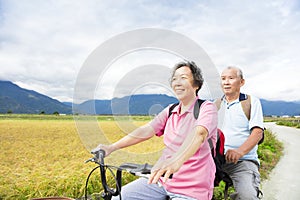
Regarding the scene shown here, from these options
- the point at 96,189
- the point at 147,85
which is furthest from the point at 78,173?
the point at 147,85

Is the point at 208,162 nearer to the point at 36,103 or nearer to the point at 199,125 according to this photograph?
the point at 199,125

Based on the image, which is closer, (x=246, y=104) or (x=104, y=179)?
(x=104, y=179)

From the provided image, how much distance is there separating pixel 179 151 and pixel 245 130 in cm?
128

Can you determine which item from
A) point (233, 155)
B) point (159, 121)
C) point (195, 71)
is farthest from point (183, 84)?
point (233, 155)

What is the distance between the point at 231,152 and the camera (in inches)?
108

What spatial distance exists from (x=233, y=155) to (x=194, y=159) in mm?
882

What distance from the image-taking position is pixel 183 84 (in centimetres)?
202

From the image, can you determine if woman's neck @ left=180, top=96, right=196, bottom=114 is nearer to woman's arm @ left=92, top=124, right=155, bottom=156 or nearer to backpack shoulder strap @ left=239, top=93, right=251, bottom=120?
woman's arm @ left=92, top=124, right=155, bottom=156

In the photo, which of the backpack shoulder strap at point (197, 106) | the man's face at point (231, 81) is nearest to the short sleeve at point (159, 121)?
the backpack shoulder strap at point (197, 106)

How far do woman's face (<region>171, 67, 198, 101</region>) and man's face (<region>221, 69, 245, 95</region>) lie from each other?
1032 millimetres

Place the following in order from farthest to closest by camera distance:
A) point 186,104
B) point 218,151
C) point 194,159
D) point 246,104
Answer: point 246,104, point 218,151, point 186,104, point 194,159

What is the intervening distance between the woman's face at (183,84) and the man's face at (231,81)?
103cm

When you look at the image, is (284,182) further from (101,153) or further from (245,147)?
(101,153)

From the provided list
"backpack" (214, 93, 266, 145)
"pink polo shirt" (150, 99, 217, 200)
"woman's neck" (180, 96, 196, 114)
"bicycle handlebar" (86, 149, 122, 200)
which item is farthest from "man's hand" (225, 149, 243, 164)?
"bicycle handlebar" (86, 149, 122, 200)
